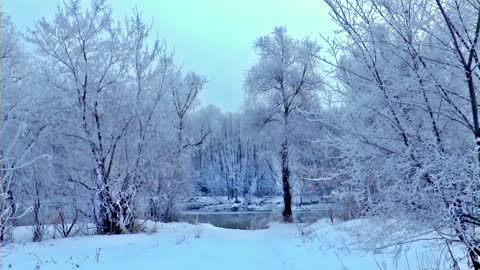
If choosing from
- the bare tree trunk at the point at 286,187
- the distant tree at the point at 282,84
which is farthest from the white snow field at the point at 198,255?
the distant tree at the point at 282,84

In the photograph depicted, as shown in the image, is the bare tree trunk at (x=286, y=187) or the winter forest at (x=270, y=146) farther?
the bare tree trunk at (x=286, y=187)

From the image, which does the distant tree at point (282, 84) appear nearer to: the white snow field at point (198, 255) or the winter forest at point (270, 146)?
the winter forest at point (270, 146)

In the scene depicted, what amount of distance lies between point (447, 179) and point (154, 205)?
15.1 meters

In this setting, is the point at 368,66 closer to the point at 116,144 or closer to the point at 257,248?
the point at 257,248

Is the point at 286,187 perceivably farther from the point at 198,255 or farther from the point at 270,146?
the point at 198,255

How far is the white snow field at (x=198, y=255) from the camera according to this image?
7852 millimetres

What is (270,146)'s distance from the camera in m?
23.8

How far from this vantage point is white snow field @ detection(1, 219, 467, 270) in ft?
25.8

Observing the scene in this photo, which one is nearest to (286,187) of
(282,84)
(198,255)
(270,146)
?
(270,146)

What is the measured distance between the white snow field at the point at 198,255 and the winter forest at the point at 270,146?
62 mm

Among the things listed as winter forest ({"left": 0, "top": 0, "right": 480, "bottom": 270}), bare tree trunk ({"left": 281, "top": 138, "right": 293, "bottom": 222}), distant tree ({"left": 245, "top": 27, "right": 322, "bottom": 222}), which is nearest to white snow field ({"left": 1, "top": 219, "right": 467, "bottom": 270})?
winter forest ({"left": 0, "top": 0, "right": 480, "bottom": 270})

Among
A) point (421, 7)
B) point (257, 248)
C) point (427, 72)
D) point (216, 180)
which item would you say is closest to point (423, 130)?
point (427, 72)

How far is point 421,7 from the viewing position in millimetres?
4938

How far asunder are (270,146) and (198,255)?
47.8 feet
